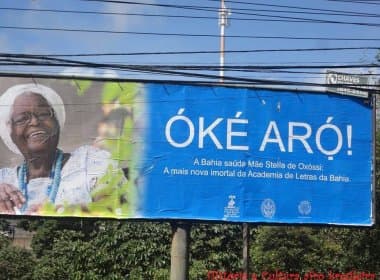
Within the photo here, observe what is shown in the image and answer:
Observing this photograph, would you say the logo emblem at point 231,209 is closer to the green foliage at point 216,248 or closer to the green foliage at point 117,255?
the green foliage at point 117,255

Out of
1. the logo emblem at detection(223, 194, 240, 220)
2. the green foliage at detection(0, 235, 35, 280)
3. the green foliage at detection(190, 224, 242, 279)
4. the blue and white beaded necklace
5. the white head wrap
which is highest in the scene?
the white head wrap

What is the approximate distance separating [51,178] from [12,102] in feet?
5.36

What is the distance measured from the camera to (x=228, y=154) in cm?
1179

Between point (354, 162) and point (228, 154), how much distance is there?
2563 millimetres

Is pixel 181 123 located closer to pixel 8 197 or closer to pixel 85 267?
pixel 8 197

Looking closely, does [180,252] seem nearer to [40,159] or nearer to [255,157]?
[255,157]

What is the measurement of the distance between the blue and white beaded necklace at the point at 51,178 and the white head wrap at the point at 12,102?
1.38 feet

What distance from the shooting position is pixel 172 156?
38.3ft

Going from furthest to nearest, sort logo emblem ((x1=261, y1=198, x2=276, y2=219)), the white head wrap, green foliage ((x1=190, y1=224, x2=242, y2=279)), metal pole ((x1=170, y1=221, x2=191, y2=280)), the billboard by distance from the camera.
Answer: green foliage ((x1=190, y1=224, x2=242, y2=279)), logo emblem ((x1=261, y1=198, x2=276, y2=219)), the white head wrap, the billboard, metal pole ((x1=170, y1=221, x2=191, y2=280))

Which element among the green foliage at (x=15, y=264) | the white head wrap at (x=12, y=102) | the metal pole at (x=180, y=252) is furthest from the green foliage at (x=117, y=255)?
the white head wrap at (x=12, y=102)

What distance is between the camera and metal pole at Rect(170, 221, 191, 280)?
451 inches

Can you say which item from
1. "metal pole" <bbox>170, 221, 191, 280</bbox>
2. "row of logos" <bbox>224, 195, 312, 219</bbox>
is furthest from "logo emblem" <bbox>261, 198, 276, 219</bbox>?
"metal pole" <bbox>170, 221, 191, 280</bbox>

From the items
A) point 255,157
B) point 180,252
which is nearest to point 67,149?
point 180,252

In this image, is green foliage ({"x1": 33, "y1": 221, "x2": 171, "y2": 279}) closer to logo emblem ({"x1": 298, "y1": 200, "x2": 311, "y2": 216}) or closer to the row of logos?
the row of logos
